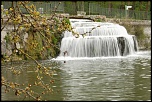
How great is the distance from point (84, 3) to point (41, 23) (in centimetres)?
3823

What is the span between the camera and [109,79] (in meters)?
13.9

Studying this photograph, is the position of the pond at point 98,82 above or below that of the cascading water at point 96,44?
below

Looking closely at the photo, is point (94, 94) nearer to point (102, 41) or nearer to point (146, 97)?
point (146, 97)

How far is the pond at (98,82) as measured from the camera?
36.0ft

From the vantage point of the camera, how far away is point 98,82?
1327 centimetres

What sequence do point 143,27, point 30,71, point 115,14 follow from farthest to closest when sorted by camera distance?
point 115,14
point 143,27
point 30,71

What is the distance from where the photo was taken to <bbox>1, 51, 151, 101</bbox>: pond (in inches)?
432

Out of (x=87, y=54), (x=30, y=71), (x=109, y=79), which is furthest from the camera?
(x=87, y=54)

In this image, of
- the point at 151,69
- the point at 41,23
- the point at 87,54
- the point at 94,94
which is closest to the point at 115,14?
the point at 87,54

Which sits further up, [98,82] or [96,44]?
[96,44]

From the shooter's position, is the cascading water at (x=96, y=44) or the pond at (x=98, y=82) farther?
the cascading water at (x=96, y=44)

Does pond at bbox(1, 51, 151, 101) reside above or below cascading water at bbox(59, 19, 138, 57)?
below

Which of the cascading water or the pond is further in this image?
the cascading water

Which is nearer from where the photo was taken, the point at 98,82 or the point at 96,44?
the point at 98,82
